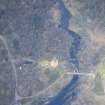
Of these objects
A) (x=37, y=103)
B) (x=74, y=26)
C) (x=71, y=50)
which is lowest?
(x=37, y=103)

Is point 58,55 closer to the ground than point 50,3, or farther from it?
closer to the ground

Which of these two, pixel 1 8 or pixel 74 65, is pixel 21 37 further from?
pixel 74 65

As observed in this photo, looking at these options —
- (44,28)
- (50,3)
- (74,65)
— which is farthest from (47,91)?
(50,3)

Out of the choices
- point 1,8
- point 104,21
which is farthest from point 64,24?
point 1,8

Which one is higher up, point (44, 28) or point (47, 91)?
point (44, 28)

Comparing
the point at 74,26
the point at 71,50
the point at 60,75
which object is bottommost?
the point at 60,75

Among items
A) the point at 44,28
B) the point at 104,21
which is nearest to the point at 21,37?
the point at 44,28

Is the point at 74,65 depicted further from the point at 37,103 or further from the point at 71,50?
the point at 37,103
